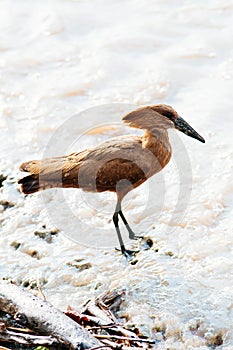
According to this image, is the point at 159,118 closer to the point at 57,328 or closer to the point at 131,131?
the point at 131,131

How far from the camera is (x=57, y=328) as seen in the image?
390 cm

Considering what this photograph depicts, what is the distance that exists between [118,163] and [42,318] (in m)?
1.75

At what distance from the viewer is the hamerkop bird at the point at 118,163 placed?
5.37 metres

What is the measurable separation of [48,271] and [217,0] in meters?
5.54

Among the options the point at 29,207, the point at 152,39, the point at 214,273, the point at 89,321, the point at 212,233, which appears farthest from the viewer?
the point at 152,39

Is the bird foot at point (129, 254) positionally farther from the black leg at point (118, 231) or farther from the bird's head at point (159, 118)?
the bird's head at point (159, 118)

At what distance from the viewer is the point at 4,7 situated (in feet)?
32.0

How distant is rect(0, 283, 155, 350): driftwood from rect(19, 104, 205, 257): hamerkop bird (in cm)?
126

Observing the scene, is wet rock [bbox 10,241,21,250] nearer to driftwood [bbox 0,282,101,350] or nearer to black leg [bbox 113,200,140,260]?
black leg [bbox 113,200,140,260]

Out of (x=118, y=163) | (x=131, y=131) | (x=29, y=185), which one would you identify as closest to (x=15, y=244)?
(x=29, y=185)

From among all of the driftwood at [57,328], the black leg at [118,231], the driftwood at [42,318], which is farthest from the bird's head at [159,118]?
the driftwood at [42,318]

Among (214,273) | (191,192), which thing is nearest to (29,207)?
(191,192)

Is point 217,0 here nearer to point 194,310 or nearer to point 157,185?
point 157,185

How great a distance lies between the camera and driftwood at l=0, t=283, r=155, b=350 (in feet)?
12.6
